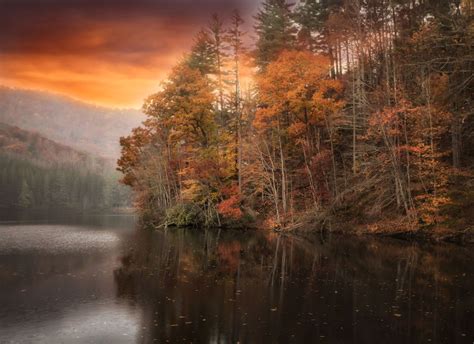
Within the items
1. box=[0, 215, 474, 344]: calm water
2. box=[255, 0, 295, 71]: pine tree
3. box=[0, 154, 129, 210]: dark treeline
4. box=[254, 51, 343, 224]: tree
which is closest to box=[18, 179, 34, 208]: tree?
box=[0, 154, 129, 210]: dark treeline

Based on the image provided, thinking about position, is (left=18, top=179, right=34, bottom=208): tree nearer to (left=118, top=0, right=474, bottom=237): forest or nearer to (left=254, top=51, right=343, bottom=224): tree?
(left=118, top=0, right=474, bottom=237): forest

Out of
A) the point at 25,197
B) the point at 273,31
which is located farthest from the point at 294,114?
the point at 25,197

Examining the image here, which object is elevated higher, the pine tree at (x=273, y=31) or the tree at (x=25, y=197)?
the pine tree at (x=273, y=31)

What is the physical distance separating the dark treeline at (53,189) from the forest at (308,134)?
104 m

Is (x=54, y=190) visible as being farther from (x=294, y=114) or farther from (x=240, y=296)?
(x=240, y=296)

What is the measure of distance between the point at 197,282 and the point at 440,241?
59.5 ft

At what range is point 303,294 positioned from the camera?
12.6 m

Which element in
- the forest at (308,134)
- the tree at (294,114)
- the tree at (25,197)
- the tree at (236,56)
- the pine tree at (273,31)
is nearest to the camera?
the forest at (308,134)

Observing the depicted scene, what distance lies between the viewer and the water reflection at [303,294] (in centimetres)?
906

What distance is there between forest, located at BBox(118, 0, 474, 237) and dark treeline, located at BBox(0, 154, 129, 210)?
4107 inches

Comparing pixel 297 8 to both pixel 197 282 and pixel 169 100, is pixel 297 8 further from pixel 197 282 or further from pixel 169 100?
pixel 197 282

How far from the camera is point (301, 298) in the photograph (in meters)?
12.1

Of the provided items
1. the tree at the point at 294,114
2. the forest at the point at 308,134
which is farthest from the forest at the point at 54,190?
the tree at the point at 294,114

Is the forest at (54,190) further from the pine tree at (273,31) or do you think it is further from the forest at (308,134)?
the pine tree at (273,31)
